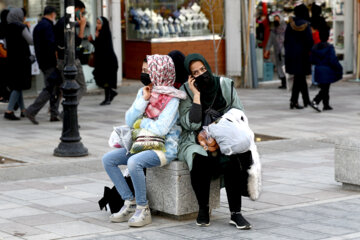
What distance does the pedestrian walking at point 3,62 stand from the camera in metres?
14.2

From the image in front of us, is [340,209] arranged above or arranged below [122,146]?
below

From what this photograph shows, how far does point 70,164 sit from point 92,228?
320 cm

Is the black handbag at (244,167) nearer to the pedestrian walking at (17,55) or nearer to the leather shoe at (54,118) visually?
the leather shoe at (54,118)

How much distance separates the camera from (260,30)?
19969 millimetres

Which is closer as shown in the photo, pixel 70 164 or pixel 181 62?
pixel 181 62

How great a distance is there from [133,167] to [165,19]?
12.3 meters

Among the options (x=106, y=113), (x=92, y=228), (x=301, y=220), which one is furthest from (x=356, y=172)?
(x=106, y=113)

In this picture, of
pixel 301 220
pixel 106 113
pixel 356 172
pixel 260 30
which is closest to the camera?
pixel 301 220

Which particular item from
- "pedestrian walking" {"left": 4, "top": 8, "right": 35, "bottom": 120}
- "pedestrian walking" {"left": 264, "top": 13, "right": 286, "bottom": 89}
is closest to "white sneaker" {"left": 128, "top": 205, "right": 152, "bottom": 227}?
"pedestrian walking" {"left": 4, "top": 8, "right": 35, "bottom": 120}

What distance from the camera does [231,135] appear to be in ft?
22.0

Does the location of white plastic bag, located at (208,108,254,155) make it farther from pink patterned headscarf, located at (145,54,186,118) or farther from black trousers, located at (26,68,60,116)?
black trousers, located at (26,68,60,116)

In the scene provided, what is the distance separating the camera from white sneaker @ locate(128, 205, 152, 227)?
6.84 meters

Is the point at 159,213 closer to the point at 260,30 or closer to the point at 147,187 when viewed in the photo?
the point at 147,187

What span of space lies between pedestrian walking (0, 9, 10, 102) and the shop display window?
4336 millimetres
